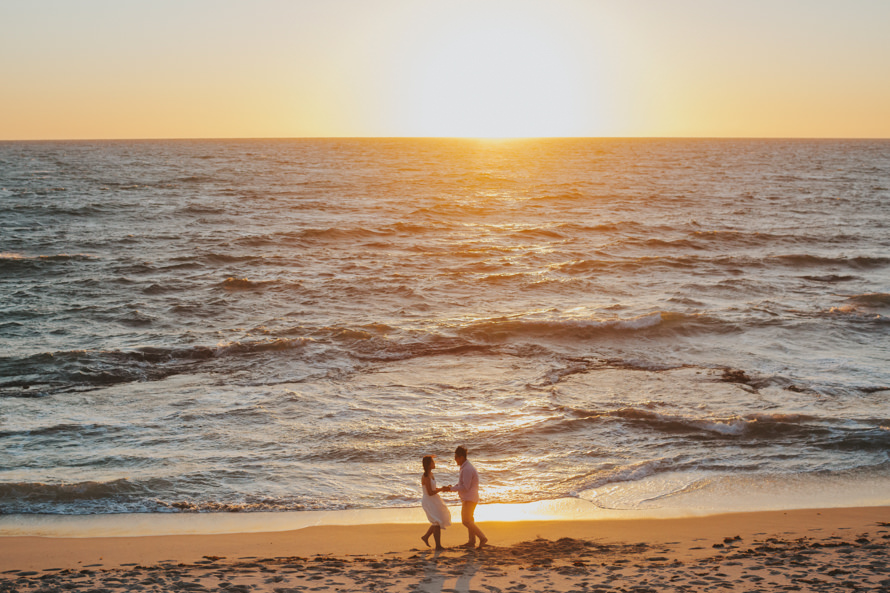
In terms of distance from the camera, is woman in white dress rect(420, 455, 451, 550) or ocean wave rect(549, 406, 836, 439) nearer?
woman in white dress rect(420, 455, 451, 550)

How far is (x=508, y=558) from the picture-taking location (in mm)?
7965

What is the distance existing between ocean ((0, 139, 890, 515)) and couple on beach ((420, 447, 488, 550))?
2.13 meters

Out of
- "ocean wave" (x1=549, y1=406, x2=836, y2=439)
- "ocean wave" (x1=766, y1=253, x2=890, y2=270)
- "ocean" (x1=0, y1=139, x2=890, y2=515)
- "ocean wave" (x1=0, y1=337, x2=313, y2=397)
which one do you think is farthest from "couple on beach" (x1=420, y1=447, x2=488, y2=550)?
"ocean wave" (x1=766, y1=253, x2=890, y2=270)

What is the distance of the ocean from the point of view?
1128cm

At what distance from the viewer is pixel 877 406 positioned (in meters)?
14.2

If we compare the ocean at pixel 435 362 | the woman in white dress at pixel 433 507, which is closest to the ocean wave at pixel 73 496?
the ocean at pixel 435 362

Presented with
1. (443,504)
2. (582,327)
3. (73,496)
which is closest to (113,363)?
(73,496)

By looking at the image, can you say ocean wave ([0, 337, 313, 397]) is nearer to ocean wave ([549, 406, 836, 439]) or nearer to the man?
ocean wave ([549, 406, 836, 439])

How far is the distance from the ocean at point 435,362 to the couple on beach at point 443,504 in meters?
2.13

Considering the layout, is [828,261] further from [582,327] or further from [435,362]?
[435,362]

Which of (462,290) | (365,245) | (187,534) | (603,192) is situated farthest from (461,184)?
(187,534)

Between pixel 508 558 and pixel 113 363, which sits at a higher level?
pixel 113 363

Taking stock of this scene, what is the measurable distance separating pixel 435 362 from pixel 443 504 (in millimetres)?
9782

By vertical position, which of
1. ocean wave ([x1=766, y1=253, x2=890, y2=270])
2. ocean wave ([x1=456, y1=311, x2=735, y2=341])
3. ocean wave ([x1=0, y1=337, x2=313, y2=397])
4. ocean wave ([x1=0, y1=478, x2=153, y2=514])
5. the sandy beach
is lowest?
the sandy beach
